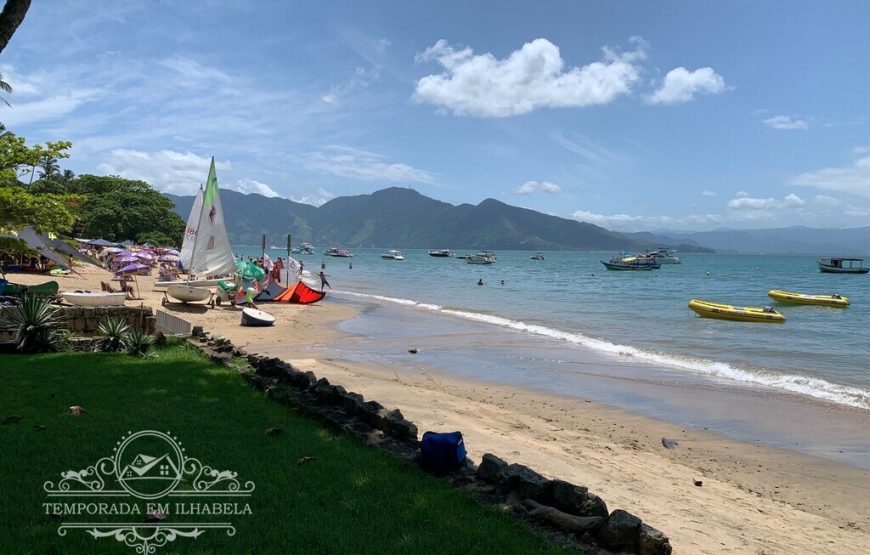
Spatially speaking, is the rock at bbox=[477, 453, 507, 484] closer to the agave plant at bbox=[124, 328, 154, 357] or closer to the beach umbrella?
the agave plant at bbox=[124, 328, 154, 357]

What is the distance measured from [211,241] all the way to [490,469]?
2426 centimetres

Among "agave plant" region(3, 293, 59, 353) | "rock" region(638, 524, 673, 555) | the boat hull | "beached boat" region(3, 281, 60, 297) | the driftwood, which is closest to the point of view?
"rock" region(638, 524, 673, 555)

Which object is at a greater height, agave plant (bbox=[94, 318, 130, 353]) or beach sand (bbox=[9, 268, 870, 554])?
agave plant (bbox=[94, 318, 130, 353])

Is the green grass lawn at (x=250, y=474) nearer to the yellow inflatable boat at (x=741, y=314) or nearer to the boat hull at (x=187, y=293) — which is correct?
the boat hull at (x=187, y=293)

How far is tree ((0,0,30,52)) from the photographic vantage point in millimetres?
8062

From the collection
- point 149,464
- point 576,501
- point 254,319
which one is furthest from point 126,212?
point 576,501

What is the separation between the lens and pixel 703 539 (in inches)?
215

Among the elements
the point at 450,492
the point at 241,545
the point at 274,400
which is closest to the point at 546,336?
the point at 274,400

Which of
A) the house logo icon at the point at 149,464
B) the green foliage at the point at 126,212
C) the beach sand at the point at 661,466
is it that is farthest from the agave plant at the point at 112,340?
the green foliage at the point at 126,212

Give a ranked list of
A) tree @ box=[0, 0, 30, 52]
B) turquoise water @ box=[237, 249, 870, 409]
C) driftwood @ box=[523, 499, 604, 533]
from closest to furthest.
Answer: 1. driftwood @ box=[523, 499, 604, 533]
2. tree @ box=[0, 0, 30, 52]
3. turquoise water @ box=[237, 249, 870, 409]

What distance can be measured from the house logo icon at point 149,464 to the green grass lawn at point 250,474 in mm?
170

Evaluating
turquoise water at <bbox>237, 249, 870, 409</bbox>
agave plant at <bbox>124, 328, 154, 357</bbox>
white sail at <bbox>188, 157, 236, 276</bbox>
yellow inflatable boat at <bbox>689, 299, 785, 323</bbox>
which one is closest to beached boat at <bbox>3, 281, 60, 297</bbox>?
agave plant at <bbox>124, 328, 154, 357</bbox>

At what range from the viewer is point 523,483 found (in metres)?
4.93

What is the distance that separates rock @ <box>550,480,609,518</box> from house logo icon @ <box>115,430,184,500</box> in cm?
337
